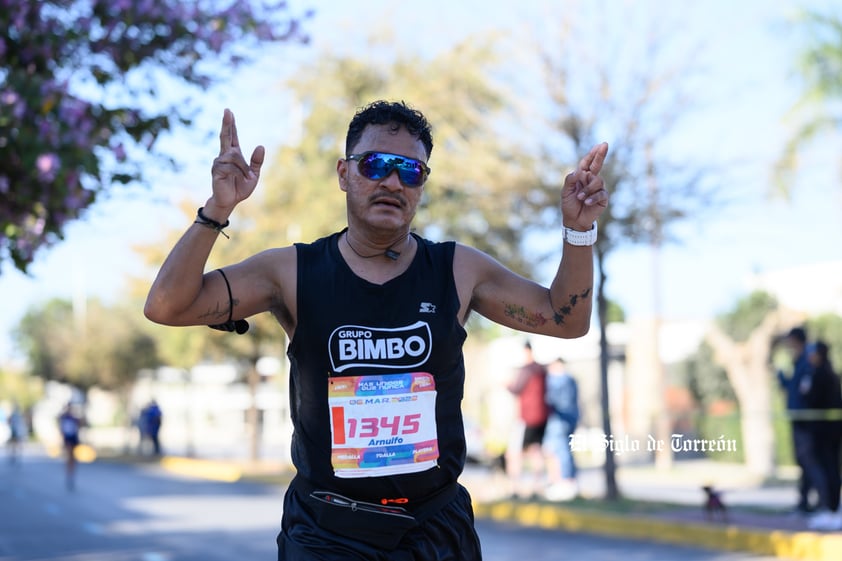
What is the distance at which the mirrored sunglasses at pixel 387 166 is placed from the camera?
3.54 metres

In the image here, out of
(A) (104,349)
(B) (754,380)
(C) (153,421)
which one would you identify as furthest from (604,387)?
(A) (104,349)

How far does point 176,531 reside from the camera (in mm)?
13805

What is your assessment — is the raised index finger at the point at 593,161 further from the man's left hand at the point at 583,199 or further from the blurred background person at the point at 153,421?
the blurred background person at the point at 153,421

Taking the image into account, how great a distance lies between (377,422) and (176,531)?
1100 centimetres

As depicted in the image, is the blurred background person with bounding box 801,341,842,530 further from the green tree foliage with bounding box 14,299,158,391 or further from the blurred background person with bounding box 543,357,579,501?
the green tree foliage with bounding box 14,299,158,391

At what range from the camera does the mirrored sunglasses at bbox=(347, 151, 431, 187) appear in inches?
139

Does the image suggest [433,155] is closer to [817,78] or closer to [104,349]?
[817,78]

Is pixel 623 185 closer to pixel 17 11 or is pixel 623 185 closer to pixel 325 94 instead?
pixel 17 11

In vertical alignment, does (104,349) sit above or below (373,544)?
above

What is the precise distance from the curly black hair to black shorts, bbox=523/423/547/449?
11516 mm

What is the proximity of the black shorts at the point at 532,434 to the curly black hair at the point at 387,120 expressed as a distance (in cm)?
1152

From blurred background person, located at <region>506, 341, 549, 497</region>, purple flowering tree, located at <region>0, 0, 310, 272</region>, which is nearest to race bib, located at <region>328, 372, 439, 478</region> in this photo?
purple flowering tree, located at <region>0, 0, 310, 272</region>

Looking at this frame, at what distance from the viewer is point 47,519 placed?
16062 mm

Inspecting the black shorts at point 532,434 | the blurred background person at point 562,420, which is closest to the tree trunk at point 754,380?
the blurred background person at point 562,420
